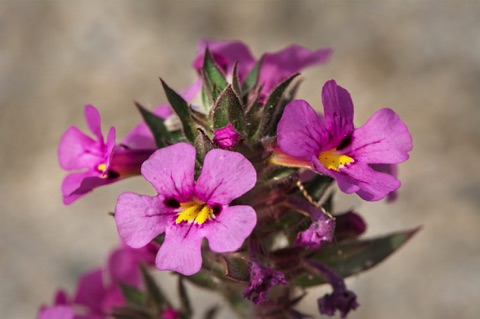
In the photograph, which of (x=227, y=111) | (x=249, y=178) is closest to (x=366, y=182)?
(x=249, y=178)

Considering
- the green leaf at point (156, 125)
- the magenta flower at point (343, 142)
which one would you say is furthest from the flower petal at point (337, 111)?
the green leaf at point (156, 125)

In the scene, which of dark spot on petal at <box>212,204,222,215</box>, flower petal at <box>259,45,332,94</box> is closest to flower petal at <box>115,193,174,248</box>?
dark spot on petal at <box>212,204,222,215</box>

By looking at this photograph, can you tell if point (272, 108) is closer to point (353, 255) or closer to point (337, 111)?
point (337, 111)

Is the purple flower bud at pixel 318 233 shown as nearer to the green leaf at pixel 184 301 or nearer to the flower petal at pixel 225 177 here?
the flower petal at pixel 225 177

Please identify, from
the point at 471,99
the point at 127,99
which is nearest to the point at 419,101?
the point at 471,99

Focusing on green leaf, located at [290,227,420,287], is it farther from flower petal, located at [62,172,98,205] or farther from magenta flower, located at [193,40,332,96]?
flower petal, located at [62,172,98,205]
